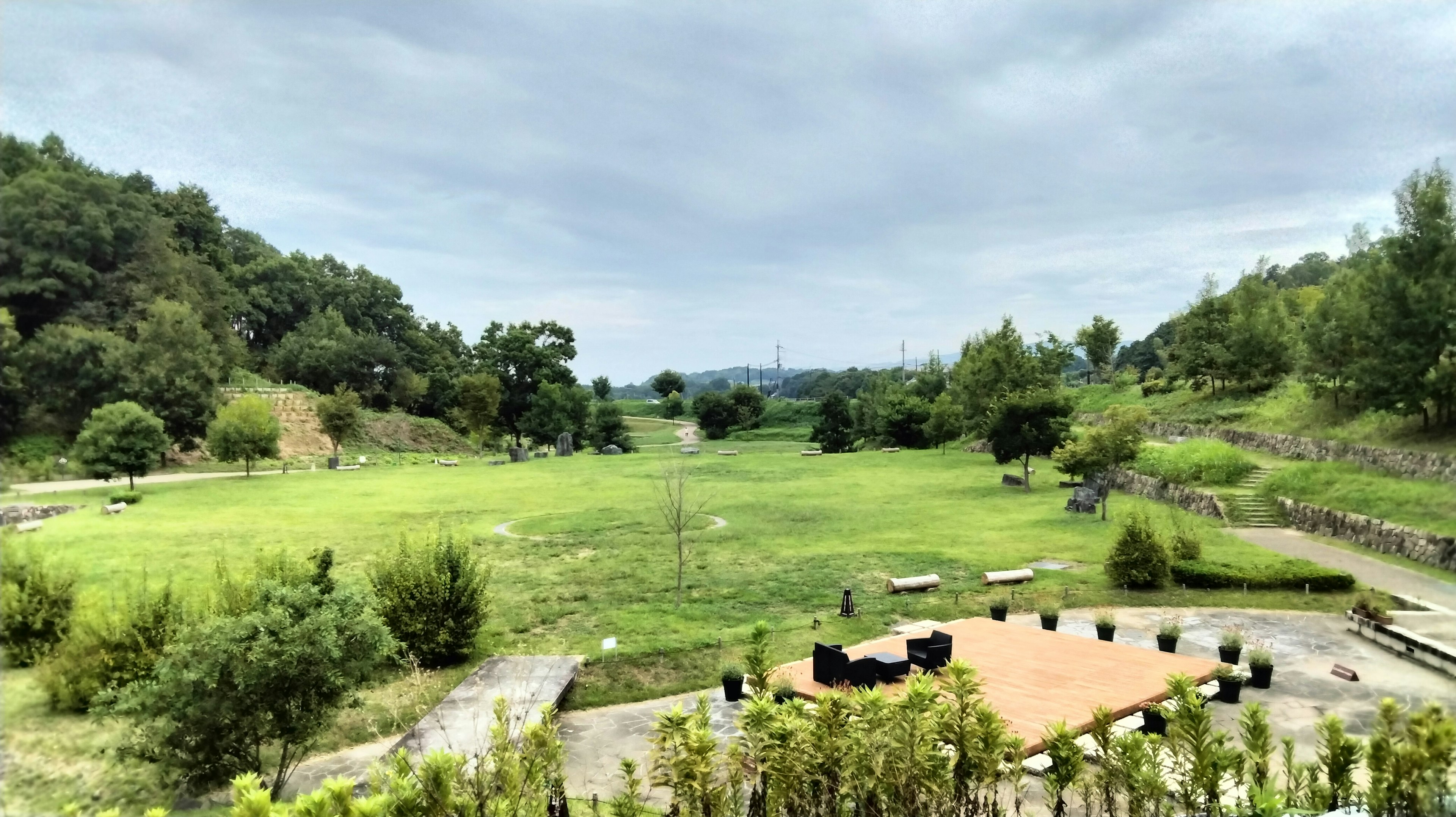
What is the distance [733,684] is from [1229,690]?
687 cm

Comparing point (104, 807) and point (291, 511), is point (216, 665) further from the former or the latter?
point (291, 511)

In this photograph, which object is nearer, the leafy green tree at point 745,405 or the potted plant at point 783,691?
the potted plant at point 783,691

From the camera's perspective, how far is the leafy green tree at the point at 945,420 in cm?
5156

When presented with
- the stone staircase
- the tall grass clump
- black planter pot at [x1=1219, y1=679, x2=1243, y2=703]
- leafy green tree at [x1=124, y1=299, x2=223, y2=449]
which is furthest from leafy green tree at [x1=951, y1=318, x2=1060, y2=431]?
leafy green tree at [x1=124, y1=299, x2=223, y2=449]

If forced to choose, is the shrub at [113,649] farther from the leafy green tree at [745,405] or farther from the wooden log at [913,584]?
the leafy green tree at [745,405]

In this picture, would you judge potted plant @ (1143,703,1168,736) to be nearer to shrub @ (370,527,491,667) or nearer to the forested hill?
shrub @ (370,527,491,667)

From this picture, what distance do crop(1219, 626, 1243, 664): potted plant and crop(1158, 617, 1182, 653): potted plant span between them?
0.63 m

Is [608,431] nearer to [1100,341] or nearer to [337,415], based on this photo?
[337,415]

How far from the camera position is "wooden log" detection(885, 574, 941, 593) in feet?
54.9

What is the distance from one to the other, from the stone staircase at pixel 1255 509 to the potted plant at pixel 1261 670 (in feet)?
54.7

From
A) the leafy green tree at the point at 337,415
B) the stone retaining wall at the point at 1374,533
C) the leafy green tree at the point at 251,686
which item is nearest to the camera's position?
the leafy green tree at the point at 251,686

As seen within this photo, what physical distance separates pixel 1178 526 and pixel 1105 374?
166ft

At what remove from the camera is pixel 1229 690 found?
1009 cm

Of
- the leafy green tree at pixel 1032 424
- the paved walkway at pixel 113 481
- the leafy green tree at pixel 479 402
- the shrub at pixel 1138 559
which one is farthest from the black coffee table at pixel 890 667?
the leafy green tree at pixel 479 402
